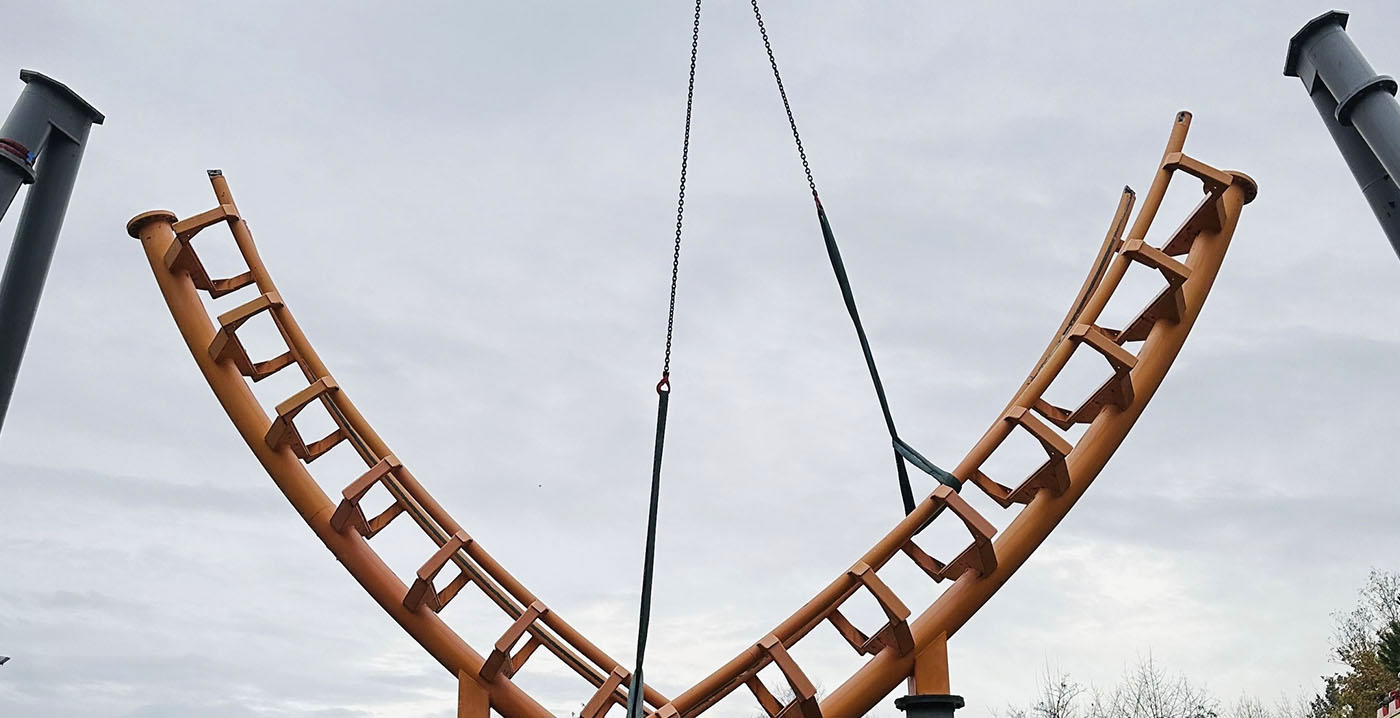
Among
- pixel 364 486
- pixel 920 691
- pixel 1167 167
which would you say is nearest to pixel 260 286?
pixel 364 486

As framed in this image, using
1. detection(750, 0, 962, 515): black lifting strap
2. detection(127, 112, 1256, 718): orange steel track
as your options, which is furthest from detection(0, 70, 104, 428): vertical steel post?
detection(750, 0, 962, 515): black lifting strap

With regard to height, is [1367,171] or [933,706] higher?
[1367,171]

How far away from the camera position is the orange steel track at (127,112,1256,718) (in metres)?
5.11

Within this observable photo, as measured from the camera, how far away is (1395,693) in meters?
16.3

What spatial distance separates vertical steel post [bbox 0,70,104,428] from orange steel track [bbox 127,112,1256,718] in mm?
452

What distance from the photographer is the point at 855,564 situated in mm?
5039

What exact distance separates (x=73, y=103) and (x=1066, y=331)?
16.1 ft

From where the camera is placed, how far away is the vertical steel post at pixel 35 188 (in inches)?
215

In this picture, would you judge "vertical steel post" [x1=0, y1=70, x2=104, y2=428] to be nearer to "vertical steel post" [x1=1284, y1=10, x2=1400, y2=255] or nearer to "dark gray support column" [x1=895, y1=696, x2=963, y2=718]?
"dark gray support column" [x1=895, y1=696, x2=963, y2=718]

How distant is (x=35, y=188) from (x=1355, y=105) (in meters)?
6.07

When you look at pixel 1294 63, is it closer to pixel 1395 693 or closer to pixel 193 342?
pixel 193 342

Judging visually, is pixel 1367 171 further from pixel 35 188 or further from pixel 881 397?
pixel 35 188

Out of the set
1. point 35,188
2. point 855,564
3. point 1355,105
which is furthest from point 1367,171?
point 35,188

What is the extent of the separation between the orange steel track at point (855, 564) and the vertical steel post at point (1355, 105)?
0.46 meters
